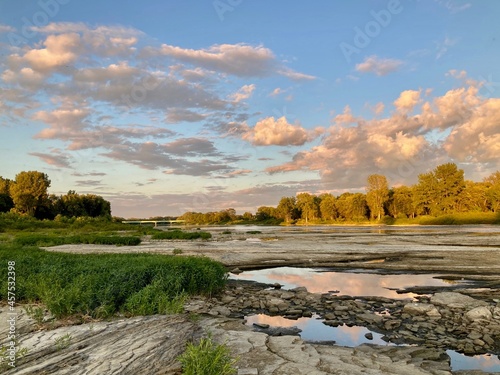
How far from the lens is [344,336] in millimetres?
12156

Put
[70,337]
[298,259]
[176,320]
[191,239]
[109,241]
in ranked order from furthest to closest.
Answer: [191,239] < [109,241] < [298,259] < [176,320] < [70,337]

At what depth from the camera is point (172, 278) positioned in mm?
15484

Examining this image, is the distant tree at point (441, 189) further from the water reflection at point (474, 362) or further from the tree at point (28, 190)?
the water reflection at point (474, 362)

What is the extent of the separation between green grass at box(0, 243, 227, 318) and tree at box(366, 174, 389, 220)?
133359 mm

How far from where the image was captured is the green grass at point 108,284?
11.2 meters

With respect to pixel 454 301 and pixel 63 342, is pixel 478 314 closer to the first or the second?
pixel 454 301

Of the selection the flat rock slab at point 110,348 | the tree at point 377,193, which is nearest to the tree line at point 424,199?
the tree at point 377,193

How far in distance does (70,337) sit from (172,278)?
7.32 meters

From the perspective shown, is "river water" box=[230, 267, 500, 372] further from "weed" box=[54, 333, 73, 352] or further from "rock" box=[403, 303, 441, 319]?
"weed" box=[54, 333, 73, 352]

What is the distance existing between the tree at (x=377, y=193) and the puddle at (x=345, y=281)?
12382 cm

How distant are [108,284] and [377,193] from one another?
140 m

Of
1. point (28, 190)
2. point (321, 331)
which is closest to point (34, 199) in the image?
point (28, 190)

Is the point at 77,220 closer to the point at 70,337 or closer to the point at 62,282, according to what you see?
the point at 62,282

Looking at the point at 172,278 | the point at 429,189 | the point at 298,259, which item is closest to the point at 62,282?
the point at 172,278
